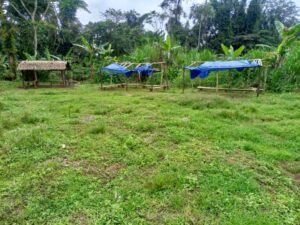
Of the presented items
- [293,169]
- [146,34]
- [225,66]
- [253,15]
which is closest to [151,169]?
[293,169]

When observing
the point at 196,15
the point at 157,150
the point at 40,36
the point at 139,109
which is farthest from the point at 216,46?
the point at 157,150

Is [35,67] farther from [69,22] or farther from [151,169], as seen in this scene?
[151,169]

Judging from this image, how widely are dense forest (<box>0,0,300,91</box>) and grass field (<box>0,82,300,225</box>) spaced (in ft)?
23.0

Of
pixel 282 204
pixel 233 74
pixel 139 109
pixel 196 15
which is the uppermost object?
pixel 196 15

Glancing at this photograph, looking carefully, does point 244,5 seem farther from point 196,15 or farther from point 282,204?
point 282,204

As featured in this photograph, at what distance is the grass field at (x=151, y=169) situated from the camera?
2.75 metres

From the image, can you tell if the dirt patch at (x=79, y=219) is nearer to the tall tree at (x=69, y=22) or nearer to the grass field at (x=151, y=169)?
the grass field at (x=151, y=169)

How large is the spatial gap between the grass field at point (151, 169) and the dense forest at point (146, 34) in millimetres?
6998

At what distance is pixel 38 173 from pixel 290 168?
347cm

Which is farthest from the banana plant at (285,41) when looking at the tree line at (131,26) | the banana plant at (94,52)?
the banana plant at (94,52)

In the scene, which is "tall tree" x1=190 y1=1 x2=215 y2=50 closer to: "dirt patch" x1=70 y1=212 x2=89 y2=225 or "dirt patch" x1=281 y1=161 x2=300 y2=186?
"dirt patch" x1=281 y1=161 x2=300 y2=186

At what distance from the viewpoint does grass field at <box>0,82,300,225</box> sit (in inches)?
108

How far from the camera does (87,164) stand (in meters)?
3.88

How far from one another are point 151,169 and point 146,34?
70.3 ft
